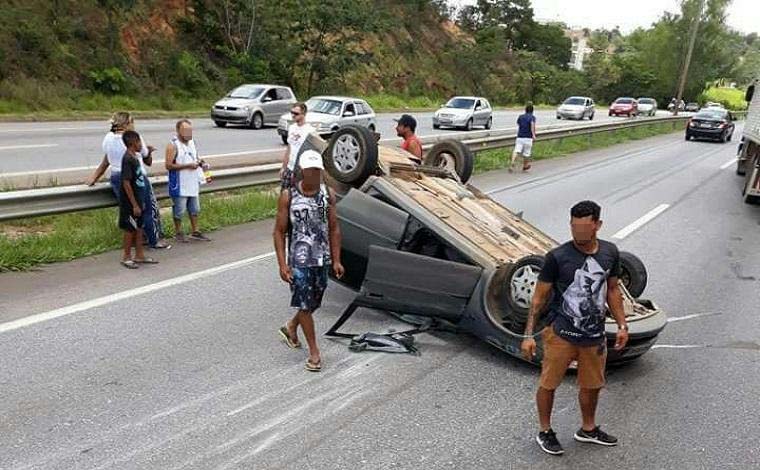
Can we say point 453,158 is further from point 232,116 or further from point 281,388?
point 232,116

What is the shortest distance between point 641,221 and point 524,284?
7.37 metres

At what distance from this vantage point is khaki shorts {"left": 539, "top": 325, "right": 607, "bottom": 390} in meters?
4.00

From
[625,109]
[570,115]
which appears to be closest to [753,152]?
[570,115]

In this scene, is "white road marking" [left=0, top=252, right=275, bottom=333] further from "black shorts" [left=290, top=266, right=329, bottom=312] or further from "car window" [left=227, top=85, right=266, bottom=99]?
"car window" [left=227, top=85, right=266, bottom=99]

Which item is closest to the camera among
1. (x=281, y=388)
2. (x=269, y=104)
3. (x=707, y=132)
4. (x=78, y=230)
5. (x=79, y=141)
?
(x=281, y=388)

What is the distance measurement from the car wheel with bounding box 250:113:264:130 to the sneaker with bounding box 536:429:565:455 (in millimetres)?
22176

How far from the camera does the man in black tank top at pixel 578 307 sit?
390 centimetres

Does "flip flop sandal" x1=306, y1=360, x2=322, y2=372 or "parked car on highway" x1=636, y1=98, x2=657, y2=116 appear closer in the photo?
"flip flop sandal" x1=306, y1=360, x2=322, y2=372

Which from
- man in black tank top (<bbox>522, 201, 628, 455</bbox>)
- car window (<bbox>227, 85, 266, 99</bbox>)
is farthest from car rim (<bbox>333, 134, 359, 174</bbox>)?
car window (<bbox>227, 85, 266, 99</bbox>)

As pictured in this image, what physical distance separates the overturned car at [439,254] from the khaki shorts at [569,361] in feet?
2.97

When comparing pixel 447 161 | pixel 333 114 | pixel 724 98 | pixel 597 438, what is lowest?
pixel 724 98

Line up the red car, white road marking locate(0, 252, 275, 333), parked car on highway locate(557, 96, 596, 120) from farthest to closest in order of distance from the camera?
the red car < parked car on highway locate(557, 96, 596, 120) < white road marking locate(0, 252, 275, 333)

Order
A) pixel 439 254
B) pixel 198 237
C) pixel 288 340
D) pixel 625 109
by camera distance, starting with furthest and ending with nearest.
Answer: pixel 625 109 < pixel 198 237 < pixel 439 254 < pixel 288 340

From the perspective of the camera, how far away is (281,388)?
15.4 feet
